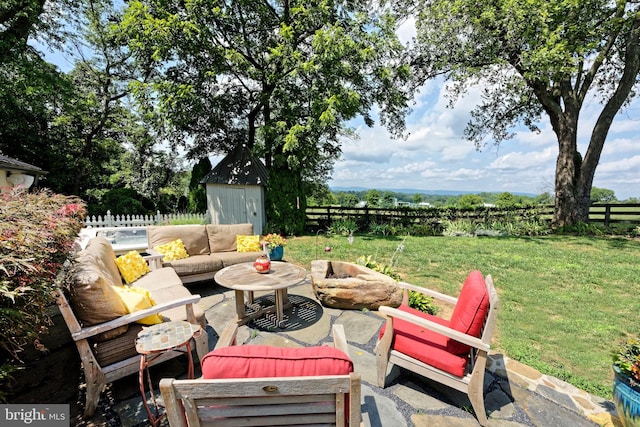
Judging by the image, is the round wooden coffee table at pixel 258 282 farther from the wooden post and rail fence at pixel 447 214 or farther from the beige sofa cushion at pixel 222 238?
the wooden post and rail fence at pixel 447 214

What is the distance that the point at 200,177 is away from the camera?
36.7 ft

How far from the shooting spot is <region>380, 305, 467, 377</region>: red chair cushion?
198 cm

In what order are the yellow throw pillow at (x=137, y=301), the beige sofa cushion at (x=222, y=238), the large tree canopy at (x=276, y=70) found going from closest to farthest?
1. the yellow throw pillow at (x=137, y=301)
2. the beige sofa cushion at (x=222, y=238)
3. the large tree canopy at (x=276, y=70)

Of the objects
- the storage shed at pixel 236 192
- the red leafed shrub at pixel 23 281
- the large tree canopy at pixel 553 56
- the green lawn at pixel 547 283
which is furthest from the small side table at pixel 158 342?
the large tree canopy at pixel 553 56

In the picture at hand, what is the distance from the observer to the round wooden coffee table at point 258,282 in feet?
10.1

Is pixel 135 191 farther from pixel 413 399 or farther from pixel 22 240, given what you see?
pixel 413 399

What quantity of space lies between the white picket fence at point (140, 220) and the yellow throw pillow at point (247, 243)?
5.24 metres

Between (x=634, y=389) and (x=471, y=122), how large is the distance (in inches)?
518

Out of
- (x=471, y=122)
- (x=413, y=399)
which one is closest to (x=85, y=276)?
(x=413, y=399)

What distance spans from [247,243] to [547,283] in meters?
5.81

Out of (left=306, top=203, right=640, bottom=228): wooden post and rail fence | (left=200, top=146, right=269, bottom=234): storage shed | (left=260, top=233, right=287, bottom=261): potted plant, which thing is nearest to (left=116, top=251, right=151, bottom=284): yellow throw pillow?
(left=260, top=233, right=287, bottom=261): potted plant

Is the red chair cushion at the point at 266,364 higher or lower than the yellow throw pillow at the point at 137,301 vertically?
higher

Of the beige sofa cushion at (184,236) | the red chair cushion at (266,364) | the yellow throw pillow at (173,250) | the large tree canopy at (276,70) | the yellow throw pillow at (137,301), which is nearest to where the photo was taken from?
the red chair cushion at (266,364)

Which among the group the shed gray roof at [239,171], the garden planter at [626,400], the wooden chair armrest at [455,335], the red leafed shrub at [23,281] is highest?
the shed gray roof at [239,171]
